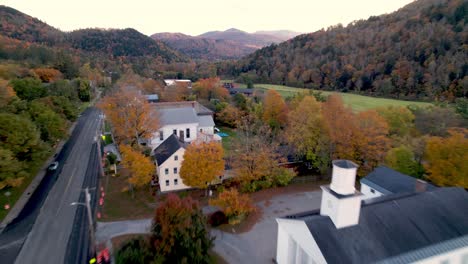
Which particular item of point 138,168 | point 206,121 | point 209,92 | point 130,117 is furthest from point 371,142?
point 209,92

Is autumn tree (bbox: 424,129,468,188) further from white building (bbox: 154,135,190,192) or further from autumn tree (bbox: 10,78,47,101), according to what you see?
autumn tree (bbox: 10,78,47,101)

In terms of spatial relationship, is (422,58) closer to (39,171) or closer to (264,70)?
(264,70)

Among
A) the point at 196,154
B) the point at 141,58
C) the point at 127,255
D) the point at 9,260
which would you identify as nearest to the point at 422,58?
the point at 196,154

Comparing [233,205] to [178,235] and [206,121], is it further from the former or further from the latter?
[206,121]

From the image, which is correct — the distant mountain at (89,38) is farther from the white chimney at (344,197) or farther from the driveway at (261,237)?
the white chimney at (344,197)

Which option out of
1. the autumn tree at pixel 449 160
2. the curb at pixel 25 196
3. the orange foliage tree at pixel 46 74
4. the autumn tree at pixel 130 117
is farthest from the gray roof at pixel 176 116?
the orange foliage tree at pixel 46 74
